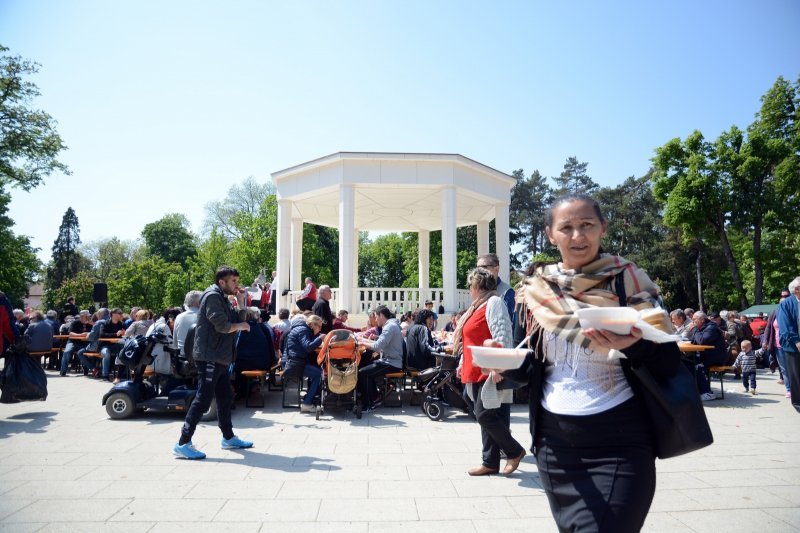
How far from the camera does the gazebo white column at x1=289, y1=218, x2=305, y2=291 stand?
1912 cm

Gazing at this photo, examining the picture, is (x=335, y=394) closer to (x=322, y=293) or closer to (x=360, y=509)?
(x=322, y=293)

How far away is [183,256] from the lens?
2410 inches

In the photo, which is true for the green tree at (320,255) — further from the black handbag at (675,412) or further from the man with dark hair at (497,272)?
the black handbag at (675,412)

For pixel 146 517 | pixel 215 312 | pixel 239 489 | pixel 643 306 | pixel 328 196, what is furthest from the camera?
pixel 328 196

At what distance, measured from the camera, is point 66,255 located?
72500mm

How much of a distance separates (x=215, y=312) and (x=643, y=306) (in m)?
4.79

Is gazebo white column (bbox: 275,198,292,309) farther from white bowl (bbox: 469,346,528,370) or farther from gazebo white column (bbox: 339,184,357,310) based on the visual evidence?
white bowl (bbox: 469,346,528,370)

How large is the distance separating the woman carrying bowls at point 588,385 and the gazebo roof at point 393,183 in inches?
549

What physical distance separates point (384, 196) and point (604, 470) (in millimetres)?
16252

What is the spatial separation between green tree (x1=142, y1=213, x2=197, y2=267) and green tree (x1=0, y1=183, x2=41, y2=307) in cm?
2148

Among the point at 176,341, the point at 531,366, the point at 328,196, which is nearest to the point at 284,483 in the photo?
the point at 531,366

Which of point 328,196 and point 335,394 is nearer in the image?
point 335,394

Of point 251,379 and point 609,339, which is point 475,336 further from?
point 251,379

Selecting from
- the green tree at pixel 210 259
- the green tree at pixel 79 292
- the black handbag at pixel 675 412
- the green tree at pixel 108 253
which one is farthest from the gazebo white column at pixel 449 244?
the green tree at pixel 108 253
